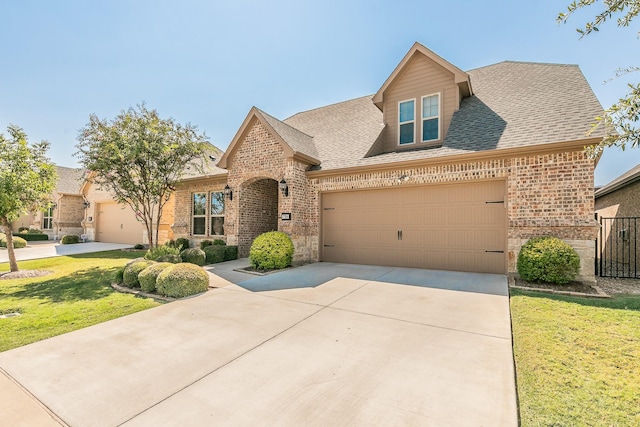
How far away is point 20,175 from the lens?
8500mm

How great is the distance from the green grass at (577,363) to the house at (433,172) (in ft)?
9.78

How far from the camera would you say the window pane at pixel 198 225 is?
1381cm

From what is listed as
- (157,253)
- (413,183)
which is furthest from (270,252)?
(413,183)

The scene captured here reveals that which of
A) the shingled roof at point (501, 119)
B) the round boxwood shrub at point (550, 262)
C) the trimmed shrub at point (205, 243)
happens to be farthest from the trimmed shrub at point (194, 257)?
the round boxwood shrub at point (550, 262)

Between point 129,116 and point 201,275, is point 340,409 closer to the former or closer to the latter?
point 201,275

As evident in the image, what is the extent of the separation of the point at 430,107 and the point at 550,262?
6424 millimetres

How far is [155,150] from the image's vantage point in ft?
30.2

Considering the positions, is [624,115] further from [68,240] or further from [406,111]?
[68,240]

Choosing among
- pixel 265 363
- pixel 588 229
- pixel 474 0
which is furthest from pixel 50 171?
pixel 588 229

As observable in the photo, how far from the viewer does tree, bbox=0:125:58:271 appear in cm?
833

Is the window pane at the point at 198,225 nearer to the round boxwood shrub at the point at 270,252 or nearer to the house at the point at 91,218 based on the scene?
the house at the point at 91,218

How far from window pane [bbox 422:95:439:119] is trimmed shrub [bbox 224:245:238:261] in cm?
899

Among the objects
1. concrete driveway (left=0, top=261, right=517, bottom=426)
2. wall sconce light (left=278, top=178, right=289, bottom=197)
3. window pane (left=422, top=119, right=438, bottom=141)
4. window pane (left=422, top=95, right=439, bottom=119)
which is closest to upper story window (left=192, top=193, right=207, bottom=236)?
A: wall sconce light (left=278, top=178, right=289, bottom=197)

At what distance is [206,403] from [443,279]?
6451mm
